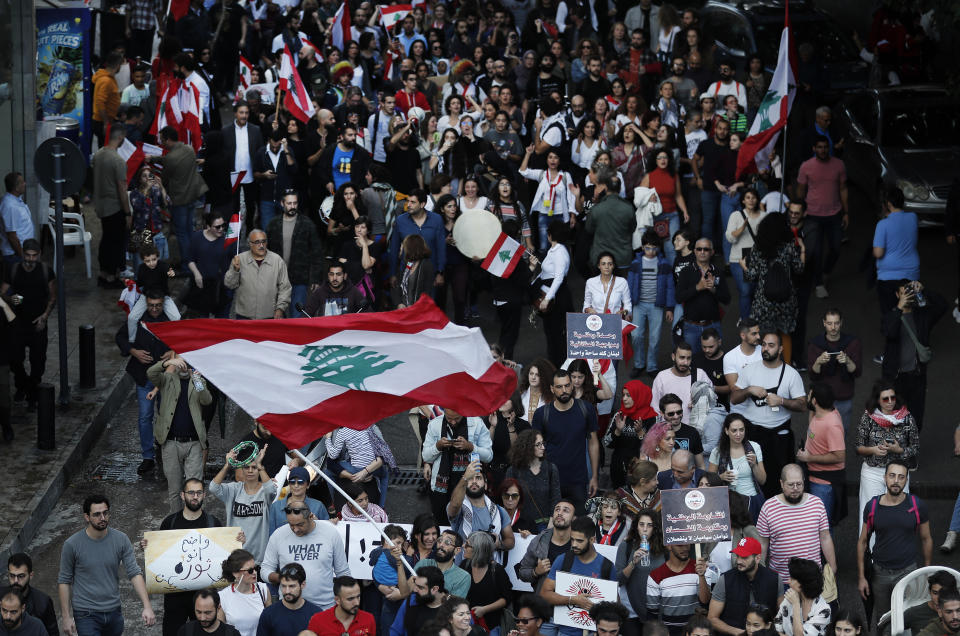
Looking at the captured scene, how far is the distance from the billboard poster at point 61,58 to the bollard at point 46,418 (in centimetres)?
687

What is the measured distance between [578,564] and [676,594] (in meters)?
0.74

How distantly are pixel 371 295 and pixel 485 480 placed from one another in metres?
4.40

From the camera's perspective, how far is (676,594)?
11922mm

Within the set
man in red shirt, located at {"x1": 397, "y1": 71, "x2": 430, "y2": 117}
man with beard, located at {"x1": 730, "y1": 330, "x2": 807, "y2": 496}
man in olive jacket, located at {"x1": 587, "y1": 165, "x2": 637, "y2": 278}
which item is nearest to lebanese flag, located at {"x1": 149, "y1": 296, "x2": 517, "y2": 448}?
man with beard, located at {"x1": 730, "y1": 330, "x2": 807, "y2": 496}

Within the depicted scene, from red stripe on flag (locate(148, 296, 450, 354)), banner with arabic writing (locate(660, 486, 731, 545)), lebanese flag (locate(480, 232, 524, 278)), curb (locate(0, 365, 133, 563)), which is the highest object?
red stripe on flag (locate(148, 296, 450, 354))

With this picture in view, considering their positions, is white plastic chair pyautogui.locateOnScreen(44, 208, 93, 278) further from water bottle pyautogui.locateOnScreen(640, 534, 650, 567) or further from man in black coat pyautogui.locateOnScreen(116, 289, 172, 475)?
water bottle pyautogui.locateOnScreen(640, 534, 650, 567)

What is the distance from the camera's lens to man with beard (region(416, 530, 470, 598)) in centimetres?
1182

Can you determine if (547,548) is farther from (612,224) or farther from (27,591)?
(612,224)

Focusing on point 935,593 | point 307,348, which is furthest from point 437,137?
point 935,593

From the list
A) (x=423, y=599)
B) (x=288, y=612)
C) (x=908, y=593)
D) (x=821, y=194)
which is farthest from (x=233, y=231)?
(x=908, y=593)

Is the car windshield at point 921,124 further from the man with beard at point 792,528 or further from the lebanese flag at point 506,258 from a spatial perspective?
the man with beard at point 792,528

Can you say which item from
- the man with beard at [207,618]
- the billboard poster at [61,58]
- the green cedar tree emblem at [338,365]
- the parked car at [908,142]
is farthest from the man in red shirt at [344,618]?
the billboard poster at [61,58]

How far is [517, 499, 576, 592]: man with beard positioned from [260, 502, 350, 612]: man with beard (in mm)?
1372

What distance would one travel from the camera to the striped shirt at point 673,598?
1191 cm
